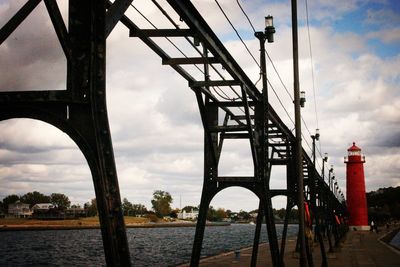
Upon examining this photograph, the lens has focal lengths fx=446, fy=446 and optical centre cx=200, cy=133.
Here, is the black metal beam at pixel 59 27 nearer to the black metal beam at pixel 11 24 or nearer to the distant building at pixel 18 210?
the black metal beam at pixel 11 24

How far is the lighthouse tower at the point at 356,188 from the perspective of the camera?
3216 inches

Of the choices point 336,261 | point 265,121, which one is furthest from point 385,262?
Answer: point 265,121

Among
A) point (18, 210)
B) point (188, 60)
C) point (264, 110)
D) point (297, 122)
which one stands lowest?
point (18, 210)

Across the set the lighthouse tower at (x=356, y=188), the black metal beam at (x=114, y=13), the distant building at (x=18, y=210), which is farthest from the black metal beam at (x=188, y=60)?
the distant building at (x=18, y=210)

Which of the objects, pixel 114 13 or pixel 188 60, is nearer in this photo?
pixel 114 13

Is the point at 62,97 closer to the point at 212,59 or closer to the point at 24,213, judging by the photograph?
the point at 212,59

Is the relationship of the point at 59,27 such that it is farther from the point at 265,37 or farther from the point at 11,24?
the point at 265,37

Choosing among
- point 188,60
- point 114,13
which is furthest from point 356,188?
point 114,13

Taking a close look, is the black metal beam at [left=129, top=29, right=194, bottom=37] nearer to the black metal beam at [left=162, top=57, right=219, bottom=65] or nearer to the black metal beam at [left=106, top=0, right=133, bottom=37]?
the black metal beam at [left=162, top=57, right=219, bottom=65]

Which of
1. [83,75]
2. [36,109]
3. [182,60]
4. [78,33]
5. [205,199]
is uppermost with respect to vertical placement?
[182,60]

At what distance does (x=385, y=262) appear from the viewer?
2717 centimetres

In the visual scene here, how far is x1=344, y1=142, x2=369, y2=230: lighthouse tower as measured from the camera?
268ft

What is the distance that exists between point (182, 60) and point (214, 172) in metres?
5.61

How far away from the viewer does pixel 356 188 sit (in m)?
81.8
